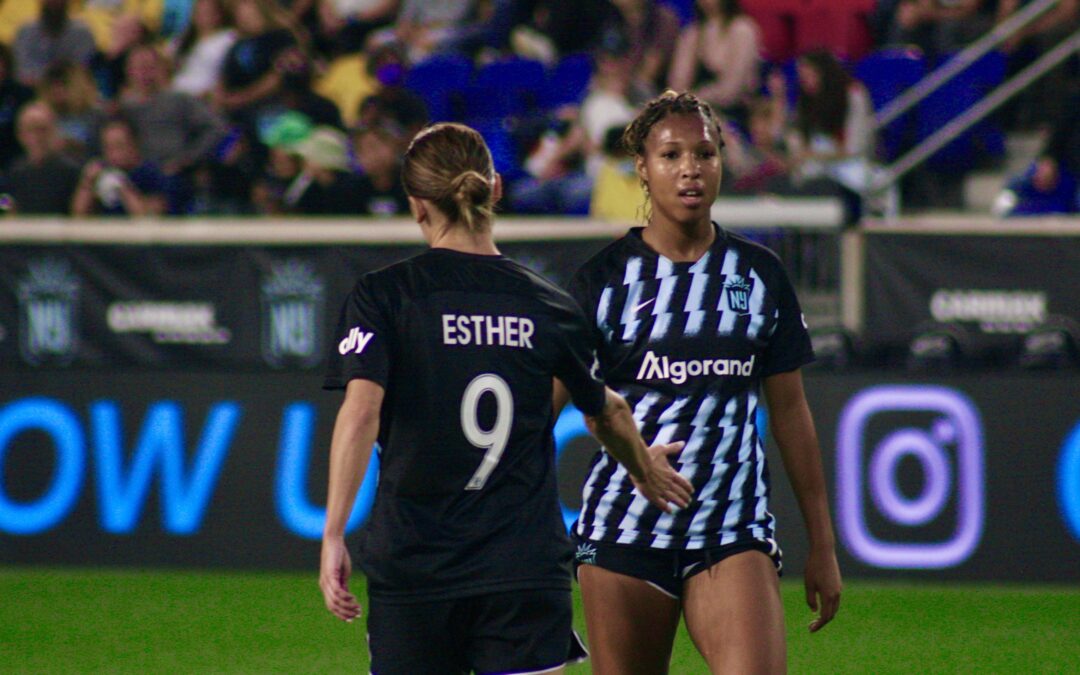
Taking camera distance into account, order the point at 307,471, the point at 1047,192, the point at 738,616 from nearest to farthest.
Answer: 1. the point at 738,616
2. the point at 307,471
3. the point at 1047,192

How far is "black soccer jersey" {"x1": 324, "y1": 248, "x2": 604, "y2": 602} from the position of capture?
3.74 metres

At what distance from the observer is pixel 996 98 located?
41.3 feet

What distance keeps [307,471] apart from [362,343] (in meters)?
6.02

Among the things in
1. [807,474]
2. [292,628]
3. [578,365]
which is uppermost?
[578,365]

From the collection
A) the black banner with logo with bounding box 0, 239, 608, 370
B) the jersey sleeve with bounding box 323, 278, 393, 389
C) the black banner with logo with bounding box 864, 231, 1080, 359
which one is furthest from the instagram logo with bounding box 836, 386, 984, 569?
the jersey sleeve with bounding box 323, 278, 393, 389

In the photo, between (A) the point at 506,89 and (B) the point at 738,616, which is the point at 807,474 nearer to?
(B) the point at 738,616

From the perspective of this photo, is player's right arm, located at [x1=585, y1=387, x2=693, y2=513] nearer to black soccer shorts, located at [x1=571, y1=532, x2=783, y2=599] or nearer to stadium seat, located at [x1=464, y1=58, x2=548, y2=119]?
black soccer shorts, located at [x1=571, y1=532, x2=783, y2=599]

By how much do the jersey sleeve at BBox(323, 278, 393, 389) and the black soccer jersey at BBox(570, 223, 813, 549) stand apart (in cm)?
96

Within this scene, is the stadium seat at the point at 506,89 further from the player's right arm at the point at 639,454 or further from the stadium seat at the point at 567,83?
the player's right arm at the point at 639,454

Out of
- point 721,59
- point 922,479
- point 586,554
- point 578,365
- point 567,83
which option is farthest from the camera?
point 567,83

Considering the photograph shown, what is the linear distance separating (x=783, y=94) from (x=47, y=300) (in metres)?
5.62

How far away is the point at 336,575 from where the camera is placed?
11.8 feet

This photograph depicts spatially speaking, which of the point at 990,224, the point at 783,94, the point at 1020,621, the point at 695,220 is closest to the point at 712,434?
the point at 695,220

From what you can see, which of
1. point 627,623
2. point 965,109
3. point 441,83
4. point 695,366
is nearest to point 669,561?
→ point 627,623
